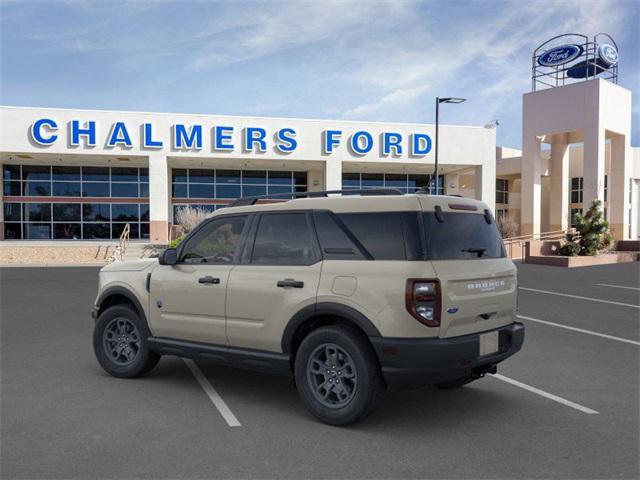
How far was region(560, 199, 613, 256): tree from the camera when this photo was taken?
24562 mm

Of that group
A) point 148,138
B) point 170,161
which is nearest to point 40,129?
point 148,138

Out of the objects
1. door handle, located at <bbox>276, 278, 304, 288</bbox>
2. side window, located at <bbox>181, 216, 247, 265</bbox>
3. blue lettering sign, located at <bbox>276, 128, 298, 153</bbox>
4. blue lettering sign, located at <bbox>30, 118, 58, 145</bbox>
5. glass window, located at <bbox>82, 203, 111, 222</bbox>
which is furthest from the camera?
glass window, located at <bbox>82, 203, 111, 222</bbox>

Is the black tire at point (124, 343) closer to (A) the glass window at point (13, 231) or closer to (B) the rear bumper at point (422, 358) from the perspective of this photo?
(B) the rear bumper at point (422, 358)

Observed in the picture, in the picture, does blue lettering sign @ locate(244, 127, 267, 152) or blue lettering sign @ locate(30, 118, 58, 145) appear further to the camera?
blue lettering sign @ locate(244, 127, 267, 152)

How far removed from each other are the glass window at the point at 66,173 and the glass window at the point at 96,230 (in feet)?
9.85

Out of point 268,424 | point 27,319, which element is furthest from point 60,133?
point 268,424

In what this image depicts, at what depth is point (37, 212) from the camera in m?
35.0

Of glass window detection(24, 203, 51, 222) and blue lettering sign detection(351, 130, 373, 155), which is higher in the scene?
blue lettering sign detection(351, 130, 373, 155)

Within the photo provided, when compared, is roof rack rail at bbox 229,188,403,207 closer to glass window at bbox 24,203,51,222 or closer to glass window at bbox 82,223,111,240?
glass window at bbox 82,223,111,240

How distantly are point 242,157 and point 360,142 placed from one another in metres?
7.22

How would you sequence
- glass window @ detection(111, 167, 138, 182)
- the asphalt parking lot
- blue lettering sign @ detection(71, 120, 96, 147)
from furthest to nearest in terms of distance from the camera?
1. glass window @ detection(111, 167, 138, 182)
2. blue lettering sign @ detection(71, 120, 96, 147)
3. the asphalt parking lot

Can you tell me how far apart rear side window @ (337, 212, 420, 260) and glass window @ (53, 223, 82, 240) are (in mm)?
34087

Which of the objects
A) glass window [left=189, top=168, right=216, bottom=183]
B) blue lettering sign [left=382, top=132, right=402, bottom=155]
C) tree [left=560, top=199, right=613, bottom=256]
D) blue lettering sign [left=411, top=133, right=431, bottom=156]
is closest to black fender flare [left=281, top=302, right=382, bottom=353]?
tree [left=560, top=199, right=613, bottom=256]

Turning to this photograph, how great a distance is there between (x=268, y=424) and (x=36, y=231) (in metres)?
35.0
